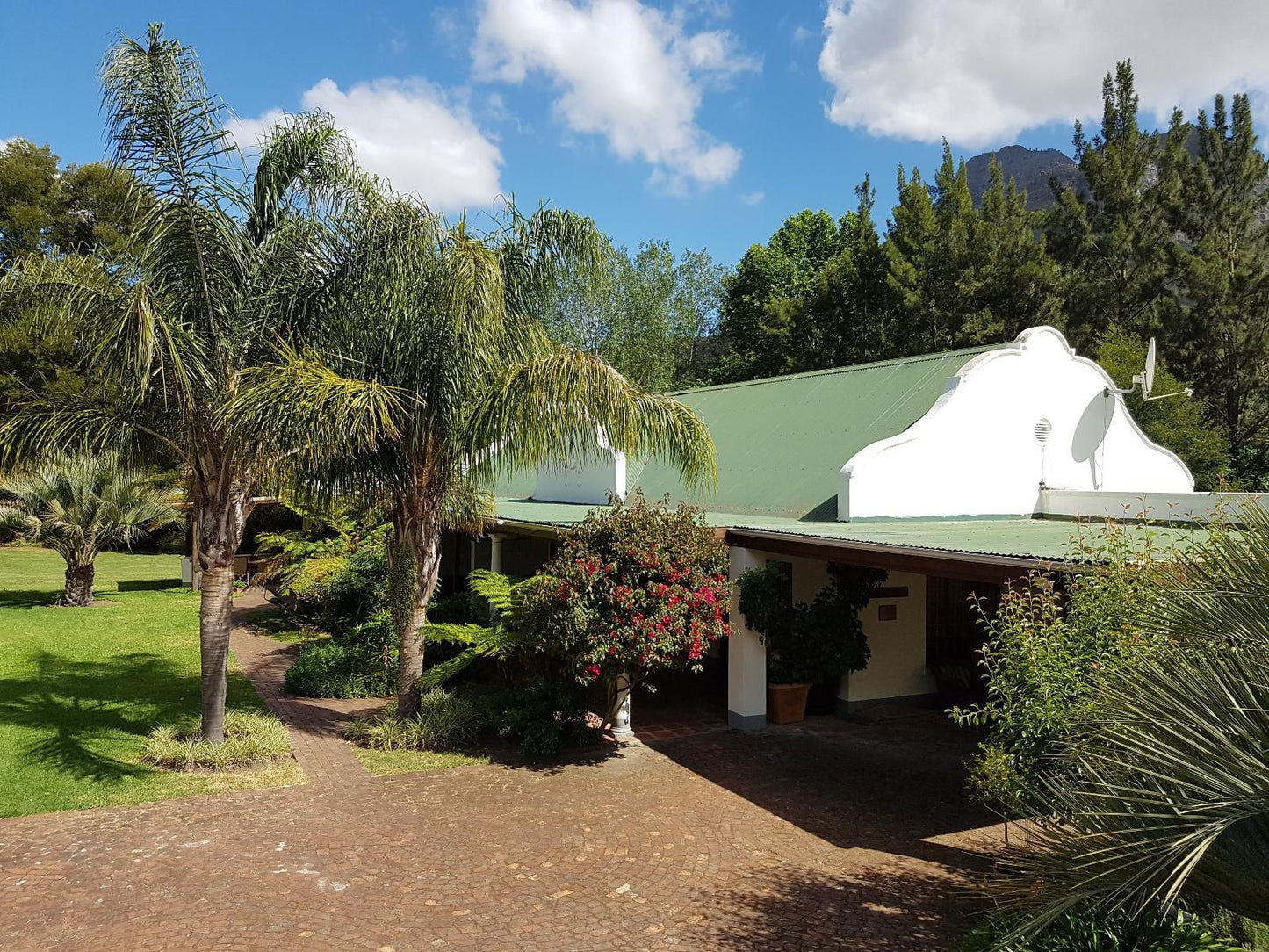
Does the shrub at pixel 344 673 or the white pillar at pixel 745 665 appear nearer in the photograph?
the white pillar at pixel 745 665

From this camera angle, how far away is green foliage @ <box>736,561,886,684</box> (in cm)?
1095

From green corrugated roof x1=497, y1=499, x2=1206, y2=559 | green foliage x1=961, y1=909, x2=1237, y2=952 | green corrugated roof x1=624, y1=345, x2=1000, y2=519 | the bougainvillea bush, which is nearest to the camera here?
green foliage x1=961, y1=909, x2=1237, y2=952

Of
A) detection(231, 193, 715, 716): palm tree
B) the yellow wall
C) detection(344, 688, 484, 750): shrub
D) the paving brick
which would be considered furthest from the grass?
the yellow wall

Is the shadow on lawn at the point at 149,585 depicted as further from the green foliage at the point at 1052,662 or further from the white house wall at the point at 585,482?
the green foliage at the point at 1052,662

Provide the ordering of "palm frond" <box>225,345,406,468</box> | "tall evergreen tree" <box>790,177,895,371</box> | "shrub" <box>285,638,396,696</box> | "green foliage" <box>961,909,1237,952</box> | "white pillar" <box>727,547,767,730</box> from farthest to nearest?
"tall evergreen tree" <box>790,177,895,371</box> < "shrub" <box>285,638,396,696</box> < "white pillar" <box>727,547,767,730</box> < "palm frond" <box>225,345,406,468</box> < "green foliage" <box>961,909,1237,952</box>

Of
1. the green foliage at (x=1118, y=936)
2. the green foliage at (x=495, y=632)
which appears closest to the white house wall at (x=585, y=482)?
the green foliage at (x=495, y=632)

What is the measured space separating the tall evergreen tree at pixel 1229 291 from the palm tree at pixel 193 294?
2866 centimetres

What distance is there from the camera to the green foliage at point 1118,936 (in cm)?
412

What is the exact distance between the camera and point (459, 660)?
10.8 m

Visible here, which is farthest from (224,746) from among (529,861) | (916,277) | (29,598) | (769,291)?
(769,291)

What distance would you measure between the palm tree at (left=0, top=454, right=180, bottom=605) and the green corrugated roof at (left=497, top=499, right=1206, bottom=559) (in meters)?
11.4

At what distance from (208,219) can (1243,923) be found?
1057 centimetres

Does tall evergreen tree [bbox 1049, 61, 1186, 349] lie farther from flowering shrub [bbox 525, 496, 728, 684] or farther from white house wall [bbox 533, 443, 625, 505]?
flowering shrub [bbox 525, 496, 728, 684]

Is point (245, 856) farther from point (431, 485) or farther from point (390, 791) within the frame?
point (431, 485)
